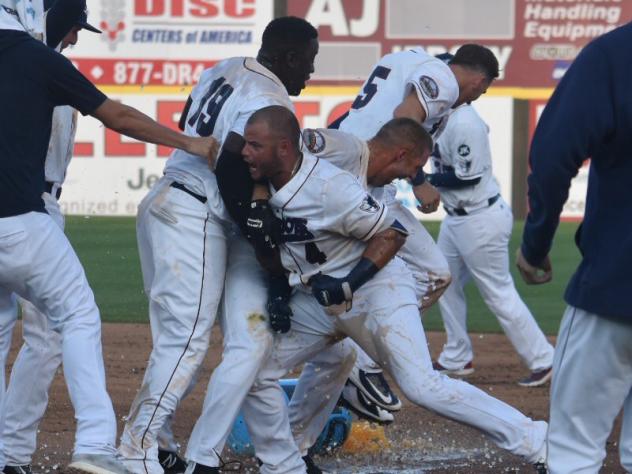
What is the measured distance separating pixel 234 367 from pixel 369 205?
3.05 feet

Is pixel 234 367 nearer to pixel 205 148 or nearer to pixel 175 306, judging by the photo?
pixel 175 306

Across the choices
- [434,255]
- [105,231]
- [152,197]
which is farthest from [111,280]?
[152,197]

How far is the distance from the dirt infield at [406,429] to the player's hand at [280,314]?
0.97 m

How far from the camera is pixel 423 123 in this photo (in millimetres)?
6477

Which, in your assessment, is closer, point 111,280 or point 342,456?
point 342,456

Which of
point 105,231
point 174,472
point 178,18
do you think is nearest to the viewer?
point 174,472

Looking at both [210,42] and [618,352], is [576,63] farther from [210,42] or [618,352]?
[210,42]

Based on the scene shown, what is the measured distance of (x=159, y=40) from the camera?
828 inches

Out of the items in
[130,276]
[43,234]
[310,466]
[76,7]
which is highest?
[76,7]

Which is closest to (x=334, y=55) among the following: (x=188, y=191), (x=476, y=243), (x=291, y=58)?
(x=476, y=243)

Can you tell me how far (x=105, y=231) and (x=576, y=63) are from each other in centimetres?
1471

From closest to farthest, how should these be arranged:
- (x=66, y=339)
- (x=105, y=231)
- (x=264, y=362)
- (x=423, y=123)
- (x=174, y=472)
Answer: (x=66, y=339)
(x=264, y=362)
(x=174, y=472)
(x=423, y=123)
(x=105, y=231)

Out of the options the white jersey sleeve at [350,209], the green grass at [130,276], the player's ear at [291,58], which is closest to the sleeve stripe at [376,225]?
the white jersey sleeve at [350,209]

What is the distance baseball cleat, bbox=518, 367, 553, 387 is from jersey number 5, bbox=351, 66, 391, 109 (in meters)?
2.86
